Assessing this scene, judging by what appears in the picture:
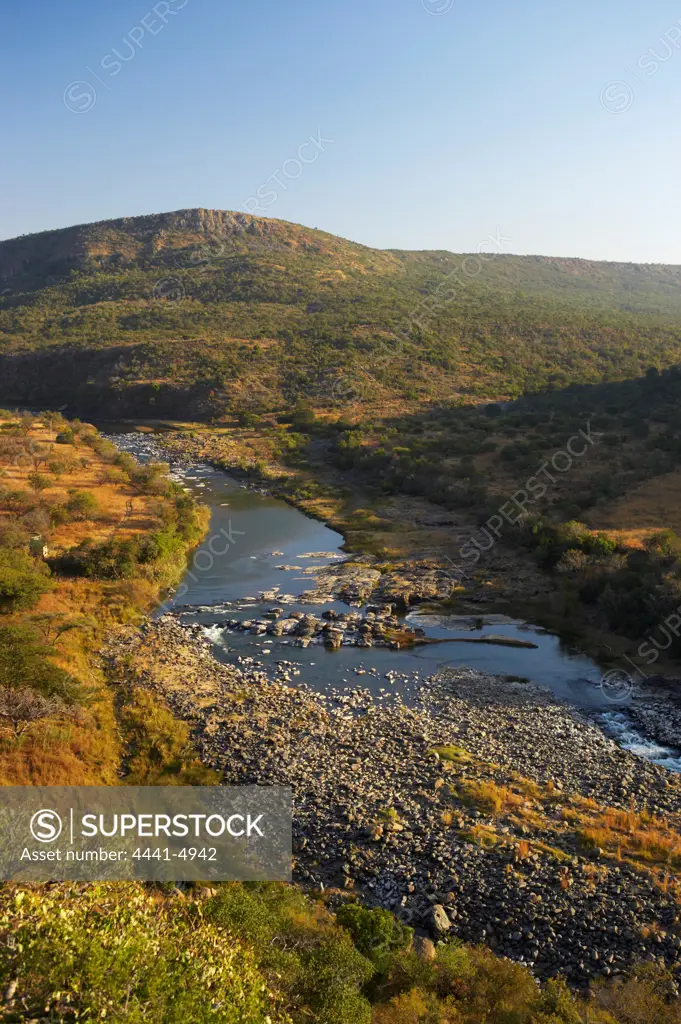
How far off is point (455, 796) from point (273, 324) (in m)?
92.1

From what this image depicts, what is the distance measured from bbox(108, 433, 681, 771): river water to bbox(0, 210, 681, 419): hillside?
4038cm

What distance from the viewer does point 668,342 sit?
92062 millimetres

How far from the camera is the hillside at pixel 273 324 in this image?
82625 millimetres

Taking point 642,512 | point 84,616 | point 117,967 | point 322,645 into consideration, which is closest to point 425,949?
point 117,967

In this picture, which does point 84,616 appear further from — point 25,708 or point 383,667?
point 383,667

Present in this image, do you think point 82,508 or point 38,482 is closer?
point 82,508

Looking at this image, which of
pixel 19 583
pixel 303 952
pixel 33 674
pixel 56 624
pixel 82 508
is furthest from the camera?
pixel 82 508

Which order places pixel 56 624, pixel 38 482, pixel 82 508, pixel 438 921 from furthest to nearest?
pixel 38 482 → pixel 82 508 → pixel 56 624 → pixel 438 921

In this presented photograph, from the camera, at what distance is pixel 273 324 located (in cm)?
10125

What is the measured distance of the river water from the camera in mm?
23794

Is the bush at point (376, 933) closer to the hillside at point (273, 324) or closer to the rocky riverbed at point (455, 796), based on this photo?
the rocky riverbed at point (455, 796)

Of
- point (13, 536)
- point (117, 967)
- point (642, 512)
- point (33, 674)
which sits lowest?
point (33, 674)

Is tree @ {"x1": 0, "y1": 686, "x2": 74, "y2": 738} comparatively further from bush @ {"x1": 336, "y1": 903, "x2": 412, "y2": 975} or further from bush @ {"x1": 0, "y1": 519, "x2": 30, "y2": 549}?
bush @ {"x1": 0, "y1": 519, "x2": 30, "y2": 549}

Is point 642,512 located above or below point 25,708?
above
